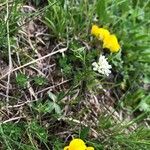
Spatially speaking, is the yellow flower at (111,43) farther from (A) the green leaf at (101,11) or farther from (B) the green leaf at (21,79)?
(B) the green leaf at (21,79)

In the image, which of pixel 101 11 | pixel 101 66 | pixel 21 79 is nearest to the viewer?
pixel 21 79

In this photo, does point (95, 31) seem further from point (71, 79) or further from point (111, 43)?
point (71, 79)

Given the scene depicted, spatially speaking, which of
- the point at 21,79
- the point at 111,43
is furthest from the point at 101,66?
the point at 21,79

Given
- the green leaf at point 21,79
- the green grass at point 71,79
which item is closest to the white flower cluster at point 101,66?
the green grass at point 71,79

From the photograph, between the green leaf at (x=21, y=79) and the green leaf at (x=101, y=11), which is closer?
the green leaf at (x=21, y=79)

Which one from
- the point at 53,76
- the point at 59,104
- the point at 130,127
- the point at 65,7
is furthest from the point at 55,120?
the point at 65,7

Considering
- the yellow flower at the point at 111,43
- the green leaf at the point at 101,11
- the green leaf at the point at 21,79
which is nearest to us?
the green leaf at the point at 21,79
